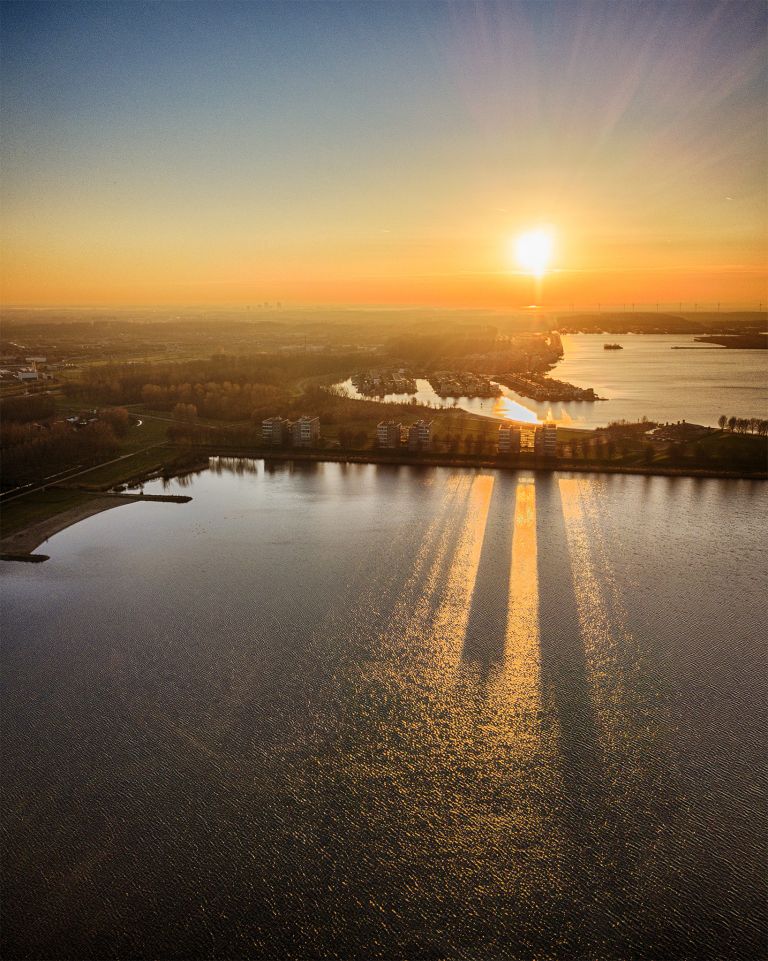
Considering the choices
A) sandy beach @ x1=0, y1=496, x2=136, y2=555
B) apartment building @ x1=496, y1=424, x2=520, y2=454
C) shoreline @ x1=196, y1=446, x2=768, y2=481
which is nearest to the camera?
sandy beach @ x1=0, y1=496, x2=136, y2=555

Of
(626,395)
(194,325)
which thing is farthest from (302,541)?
(194,325)

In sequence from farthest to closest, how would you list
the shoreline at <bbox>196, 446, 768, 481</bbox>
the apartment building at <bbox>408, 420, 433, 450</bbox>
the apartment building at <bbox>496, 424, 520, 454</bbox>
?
the apartment building at <bbox>408, 420, 433, 450</bbox> → the apartment building at <bbox>496, 424, 520, 454</bbox> → the shoreline at <bbox>196, 446, 768, 481</bbox>

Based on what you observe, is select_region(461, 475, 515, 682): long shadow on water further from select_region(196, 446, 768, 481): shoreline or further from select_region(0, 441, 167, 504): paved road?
select_region(0, 441, 167, 504): paved road

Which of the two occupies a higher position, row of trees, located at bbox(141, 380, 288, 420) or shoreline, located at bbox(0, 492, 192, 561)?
row of trees, located at bbox(141, 380, 288, 420)

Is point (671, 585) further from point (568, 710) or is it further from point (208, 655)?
point (208, 655)

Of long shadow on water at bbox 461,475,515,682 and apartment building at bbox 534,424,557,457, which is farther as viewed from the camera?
apartment building at bbox 534,424,557,457

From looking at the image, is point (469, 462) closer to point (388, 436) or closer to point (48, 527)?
point (388, 436)

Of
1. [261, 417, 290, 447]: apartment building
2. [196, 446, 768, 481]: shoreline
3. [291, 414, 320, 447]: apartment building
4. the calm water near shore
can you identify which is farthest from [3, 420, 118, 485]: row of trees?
[291, 414, 320, 447]: apartment building

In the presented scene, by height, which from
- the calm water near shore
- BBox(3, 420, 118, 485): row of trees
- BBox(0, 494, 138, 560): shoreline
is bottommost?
the calm water near shore
